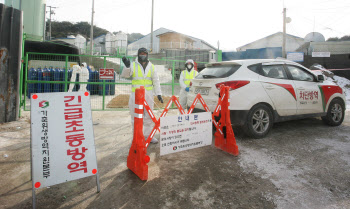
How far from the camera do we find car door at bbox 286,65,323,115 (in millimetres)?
5379

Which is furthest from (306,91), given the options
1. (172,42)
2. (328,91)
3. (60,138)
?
(172,42)

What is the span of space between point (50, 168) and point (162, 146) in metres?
1.41

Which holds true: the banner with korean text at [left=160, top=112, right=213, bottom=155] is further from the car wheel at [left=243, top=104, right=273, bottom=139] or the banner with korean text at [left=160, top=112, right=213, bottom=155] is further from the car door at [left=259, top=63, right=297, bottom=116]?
the car door at [left=259, top=63, right=297, bottom=116]

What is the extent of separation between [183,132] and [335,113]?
4.94 m

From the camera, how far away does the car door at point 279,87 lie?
4.90m

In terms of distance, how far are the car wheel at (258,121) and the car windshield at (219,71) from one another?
88cm

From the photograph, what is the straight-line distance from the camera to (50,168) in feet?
8.37

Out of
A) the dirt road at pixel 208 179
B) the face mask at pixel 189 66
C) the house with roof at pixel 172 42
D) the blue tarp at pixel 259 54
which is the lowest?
the dirt road at pixel 208 179

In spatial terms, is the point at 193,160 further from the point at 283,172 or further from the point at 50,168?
the point at 50,168

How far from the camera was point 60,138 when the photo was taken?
104 inches

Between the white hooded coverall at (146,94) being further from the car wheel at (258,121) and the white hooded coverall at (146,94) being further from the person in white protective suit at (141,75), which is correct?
the car wheel at (258,121)

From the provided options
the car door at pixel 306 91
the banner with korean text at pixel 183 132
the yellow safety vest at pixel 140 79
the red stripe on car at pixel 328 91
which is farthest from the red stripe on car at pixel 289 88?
the yellow safety vest at pixel 140 79

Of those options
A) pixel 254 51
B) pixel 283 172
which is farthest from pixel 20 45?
pixel 254 51

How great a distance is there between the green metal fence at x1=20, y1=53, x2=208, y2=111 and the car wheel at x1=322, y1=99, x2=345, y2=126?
15.9 feet
